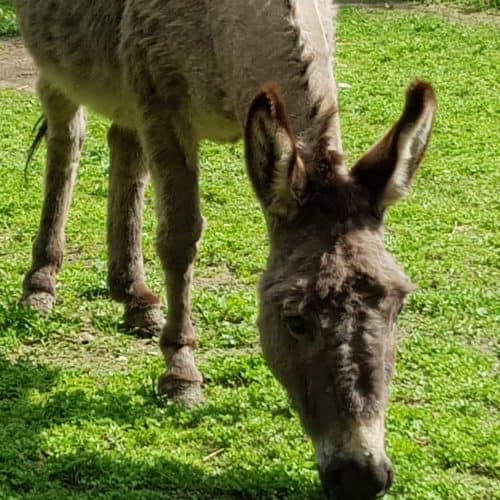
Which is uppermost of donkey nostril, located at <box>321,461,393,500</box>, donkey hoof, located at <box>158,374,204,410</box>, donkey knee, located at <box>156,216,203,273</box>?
donkey knee, located at <box>156,216,203,273</box>

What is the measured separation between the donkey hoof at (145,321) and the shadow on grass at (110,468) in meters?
0.87

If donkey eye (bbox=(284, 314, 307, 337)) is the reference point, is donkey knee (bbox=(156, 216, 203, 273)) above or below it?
below

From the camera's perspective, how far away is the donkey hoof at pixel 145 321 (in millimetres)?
6211

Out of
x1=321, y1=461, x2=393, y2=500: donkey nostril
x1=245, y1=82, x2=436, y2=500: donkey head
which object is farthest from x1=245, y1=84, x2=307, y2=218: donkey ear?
x1=321, y1=461, x2=393, y2=500: donkey nostril

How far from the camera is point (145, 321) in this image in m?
6.22

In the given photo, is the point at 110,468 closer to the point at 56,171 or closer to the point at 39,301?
the point at 39,301

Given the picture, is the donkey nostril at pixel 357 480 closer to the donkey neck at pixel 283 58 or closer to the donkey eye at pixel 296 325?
the donkey eye at pixel 296 325

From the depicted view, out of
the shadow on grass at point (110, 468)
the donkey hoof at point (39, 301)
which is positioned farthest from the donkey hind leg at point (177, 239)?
the donkey hoof at point (39, 301)

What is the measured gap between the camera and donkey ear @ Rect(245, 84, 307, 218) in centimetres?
398

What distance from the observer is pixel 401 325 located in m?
6.33

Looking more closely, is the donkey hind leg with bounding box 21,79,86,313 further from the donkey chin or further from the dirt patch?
the dirt patch

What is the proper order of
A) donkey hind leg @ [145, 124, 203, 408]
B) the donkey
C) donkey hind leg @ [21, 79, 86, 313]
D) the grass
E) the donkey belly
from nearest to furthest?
the donkey
the grass
donkey hind leg @ [145, 124, 203, 408]
the donkey belly
donkey hind leg @ [21, 79, 86, 313]

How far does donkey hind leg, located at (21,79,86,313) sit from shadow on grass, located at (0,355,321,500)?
1479 millimetres

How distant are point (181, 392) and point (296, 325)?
4.81 ft
